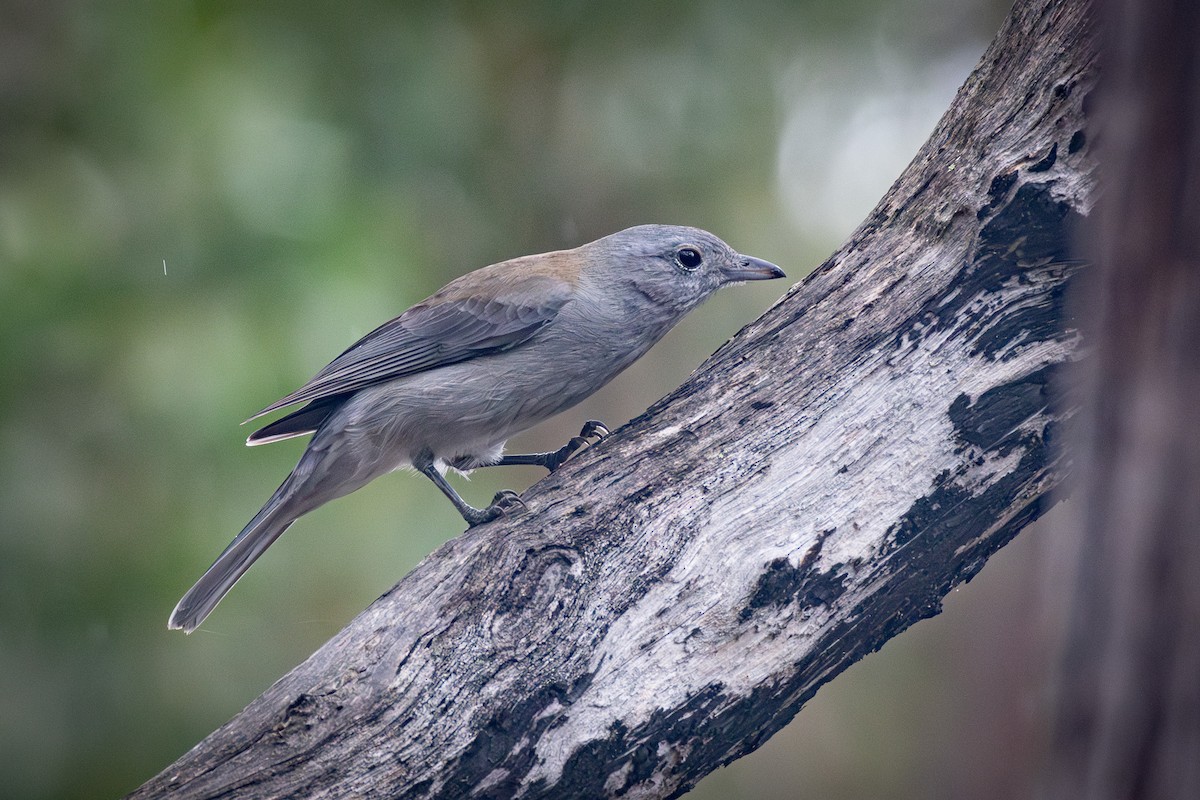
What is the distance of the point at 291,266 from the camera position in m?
4.97

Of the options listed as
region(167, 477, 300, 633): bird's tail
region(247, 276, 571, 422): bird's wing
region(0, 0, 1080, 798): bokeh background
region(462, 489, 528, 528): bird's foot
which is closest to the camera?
region(462, 489, 528, 528): bird's foot

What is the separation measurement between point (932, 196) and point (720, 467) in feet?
3.24

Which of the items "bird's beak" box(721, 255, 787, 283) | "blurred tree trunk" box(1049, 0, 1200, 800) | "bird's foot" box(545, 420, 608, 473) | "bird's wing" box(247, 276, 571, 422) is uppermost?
"bird's wing" box(247, 276, 571, 422)

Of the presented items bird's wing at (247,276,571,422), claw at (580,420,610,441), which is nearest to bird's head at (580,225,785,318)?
bird's wing at (247,276,571,422)

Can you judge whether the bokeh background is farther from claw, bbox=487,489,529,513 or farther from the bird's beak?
claw, bbox=487,489,529,513

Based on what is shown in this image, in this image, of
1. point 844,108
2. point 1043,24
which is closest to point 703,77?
point 844,108

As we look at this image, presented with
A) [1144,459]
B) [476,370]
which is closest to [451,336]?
[476,370]

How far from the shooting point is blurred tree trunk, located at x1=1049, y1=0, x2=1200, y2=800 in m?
1.04

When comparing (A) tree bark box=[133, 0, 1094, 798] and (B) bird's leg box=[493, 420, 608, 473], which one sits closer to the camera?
(A) tree bark box=[133, 0, 1094, 798]

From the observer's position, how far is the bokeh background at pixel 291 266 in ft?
15.1

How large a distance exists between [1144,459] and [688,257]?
9.82 feet

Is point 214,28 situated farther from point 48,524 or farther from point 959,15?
point 959,15

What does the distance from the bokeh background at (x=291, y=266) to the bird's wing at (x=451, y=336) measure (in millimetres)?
1175

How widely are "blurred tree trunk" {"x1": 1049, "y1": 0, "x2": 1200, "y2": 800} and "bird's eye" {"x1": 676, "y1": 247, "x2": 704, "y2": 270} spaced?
2836 millimetres
